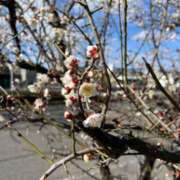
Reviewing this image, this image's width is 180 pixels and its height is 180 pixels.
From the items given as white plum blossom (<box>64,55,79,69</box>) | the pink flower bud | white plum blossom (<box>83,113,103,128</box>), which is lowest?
white plum blossom (<box>83,113,103,128</box>)

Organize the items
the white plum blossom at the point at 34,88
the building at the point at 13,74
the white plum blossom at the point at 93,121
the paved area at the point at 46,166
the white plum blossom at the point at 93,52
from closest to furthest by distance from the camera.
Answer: the white plum blossom at the point at 93,121 < the white plum blossom at the point at 93,52 < the white plum blossom at the point at 34,88 < the building at the point at 13,74 < the paved area at the point at 46,166

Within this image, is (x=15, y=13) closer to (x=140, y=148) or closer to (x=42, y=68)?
(x=42, y=68)

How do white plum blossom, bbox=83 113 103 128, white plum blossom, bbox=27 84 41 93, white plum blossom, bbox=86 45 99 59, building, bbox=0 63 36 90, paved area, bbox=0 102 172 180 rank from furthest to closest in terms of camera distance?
paved area, bbox=0 102 172 180 → building, bbox=0 63 36 90 → white plum blossom, bbox=27 84 41 93 → white plum blossom, bbox=86 45 99 59 → white plum blossom, bbox=83 113 103 128

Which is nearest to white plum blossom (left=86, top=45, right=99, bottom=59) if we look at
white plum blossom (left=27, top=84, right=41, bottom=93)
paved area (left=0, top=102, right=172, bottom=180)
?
white plum blossom (left=27, top=84, right=41, bottom=93)

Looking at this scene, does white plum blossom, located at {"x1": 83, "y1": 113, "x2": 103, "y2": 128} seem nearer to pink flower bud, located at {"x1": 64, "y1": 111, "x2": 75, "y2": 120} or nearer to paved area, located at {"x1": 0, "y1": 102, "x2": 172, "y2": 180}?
pink flower bud, located at {"x1": 64, "y1": 111, "x2": 75, "y2": 120}

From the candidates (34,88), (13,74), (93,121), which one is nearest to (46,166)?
(13,74)

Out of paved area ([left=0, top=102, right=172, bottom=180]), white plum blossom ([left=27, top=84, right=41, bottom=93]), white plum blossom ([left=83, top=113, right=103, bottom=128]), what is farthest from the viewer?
paved area ([left=0, top=102, right=172, bottom=180])

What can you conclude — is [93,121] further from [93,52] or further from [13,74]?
[13,74]

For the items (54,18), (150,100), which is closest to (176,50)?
(150,100)

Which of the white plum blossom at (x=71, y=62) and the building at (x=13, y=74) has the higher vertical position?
the white plum blossom at (x=71, y=62)

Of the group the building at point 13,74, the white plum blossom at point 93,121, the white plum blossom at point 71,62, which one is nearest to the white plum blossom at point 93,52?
the white plum blossom at point 71,62

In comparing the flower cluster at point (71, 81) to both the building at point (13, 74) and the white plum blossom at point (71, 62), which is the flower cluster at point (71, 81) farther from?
the building at point (13, 74)

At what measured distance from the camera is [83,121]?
5.07ft

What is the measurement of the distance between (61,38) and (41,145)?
460cm
